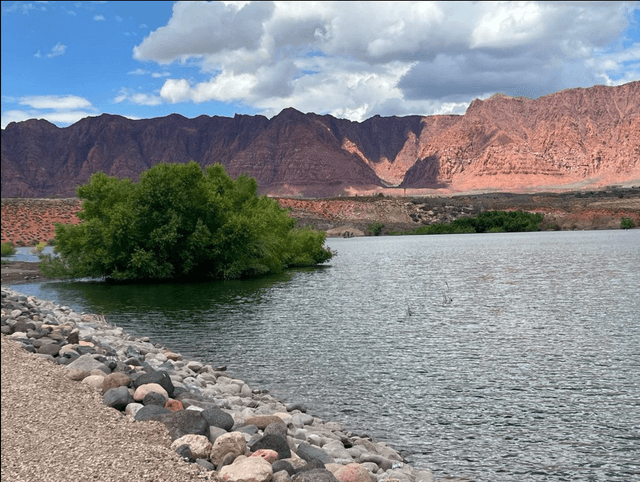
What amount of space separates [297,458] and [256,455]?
0.72m

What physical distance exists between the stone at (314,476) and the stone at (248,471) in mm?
369

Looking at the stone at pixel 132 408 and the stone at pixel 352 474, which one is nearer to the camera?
the stone at pixel 352 474

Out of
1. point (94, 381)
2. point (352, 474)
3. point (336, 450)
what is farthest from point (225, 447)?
point (94, 381)

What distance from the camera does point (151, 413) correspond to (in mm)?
10078

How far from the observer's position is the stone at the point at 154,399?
11.0m

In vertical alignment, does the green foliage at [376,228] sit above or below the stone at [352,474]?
below

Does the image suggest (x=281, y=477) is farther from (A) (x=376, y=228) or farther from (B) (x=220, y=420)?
(A) (x=376, y=228)

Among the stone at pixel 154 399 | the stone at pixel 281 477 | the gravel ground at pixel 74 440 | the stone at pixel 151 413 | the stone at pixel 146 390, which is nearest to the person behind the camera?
the gravel ground at pixel 74 440

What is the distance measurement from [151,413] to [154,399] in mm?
936

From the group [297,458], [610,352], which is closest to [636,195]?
[610,352]

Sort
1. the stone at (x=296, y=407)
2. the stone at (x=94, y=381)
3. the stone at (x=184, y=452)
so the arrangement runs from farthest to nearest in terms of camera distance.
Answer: the stone at (x=296, y=407)
the stone at (x=94, y=381)
the stone at (x=184, y=452)

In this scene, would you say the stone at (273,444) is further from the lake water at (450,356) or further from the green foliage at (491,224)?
the green foliage at (491,224)

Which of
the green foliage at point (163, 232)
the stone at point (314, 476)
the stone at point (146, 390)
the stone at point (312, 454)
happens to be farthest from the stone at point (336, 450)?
the green foliage at point (163, 232)

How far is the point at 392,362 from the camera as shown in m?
17.5
